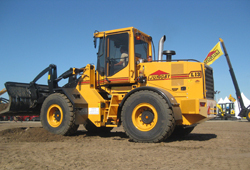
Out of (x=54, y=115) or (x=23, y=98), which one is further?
(x=23, y=98)

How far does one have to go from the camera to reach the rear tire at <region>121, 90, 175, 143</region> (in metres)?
6.96

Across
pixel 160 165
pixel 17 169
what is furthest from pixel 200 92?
pixel 17 169

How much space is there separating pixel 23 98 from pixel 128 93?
15.3ft

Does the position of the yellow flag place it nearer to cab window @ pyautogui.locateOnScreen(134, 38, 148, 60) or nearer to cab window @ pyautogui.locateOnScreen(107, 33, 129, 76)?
cab window @ pyautogui.locateOnScreen(134, 38, 148, 60)

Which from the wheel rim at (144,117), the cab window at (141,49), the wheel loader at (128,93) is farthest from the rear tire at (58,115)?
the cab window at (141,49)

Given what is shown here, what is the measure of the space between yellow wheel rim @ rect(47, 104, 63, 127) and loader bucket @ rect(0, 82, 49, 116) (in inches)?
39.2

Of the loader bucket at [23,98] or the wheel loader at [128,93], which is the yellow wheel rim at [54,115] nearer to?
the wheel loader at [128,93]

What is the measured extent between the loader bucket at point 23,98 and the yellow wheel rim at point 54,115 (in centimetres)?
100

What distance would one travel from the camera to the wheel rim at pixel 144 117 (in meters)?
7.24

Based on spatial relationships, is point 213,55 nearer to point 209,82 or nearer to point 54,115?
point 209,82

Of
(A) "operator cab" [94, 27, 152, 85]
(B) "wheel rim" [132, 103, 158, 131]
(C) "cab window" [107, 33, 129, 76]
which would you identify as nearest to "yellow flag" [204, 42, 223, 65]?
(A) "operator cab" [94, 27, 152, 85]

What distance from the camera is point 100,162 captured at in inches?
185

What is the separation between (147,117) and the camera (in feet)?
24.1

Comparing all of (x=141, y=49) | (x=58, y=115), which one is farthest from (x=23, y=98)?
(x=141, y=49)
